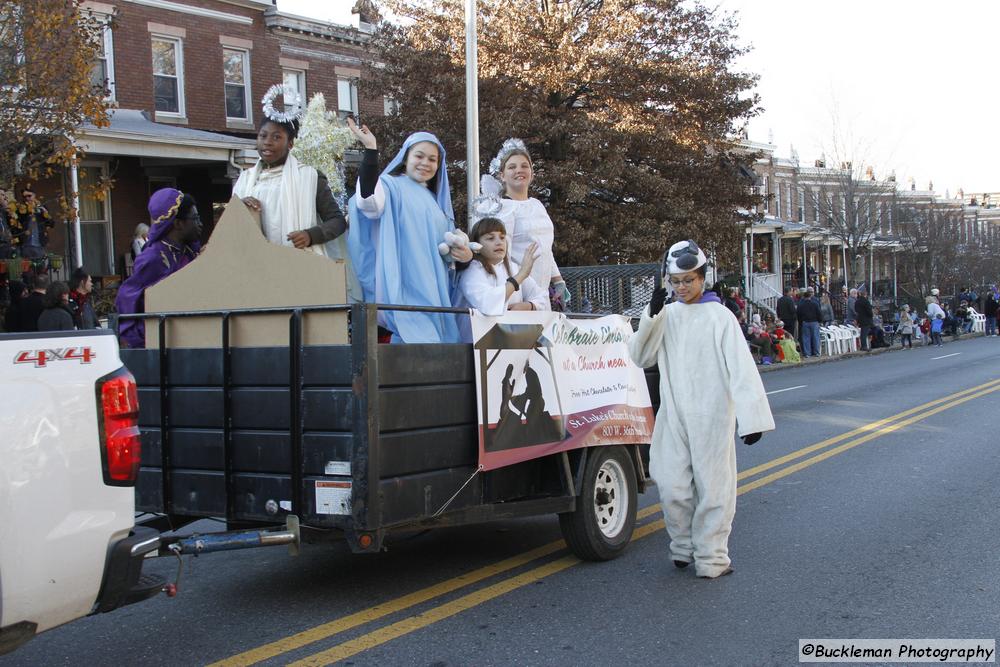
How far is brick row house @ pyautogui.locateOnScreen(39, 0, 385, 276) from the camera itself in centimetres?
1967

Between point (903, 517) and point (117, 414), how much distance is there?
578cm

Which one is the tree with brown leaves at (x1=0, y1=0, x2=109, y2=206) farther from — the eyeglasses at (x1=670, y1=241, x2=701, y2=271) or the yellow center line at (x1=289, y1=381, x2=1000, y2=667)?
the yellow center line at (x1=289, y1=381, x2=1000, y2=667)

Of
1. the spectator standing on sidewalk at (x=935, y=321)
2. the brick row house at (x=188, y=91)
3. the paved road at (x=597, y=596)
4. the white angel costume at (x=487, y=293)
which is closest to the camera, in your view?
the paved road at (x=597, y=596)

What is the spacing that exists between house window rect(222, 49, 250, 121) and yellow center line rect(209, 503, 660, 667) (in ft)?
63.6

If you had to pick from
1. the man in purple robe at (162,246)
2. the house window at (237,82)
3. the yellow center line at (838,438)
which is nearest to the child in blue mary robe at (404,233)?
the man in purple robe at (162,246)

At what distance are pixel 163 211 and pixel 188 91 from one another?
58.4 ft

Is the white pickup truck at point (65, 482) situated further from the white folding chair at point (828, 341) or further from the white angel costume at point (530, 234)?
the white folding chair at point (828, 341)

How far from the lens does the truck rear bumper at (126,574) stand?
3.63m

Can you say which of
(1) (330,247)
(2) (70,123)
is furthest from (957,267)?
(1) (330,247)

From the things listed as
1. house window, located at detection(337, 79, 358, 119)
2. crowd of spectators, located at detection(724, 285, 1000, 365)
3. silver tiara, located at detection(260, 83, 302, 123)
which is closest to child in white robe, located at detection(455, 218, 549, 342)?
silver tiara, located at detection(260, 83, 302, 123)

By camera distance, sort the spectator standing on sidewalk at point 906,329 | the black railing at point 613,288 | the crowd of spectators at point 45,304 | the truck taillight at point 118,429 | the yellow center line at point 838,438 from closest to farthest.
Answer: the truck taillight at point 118,429 → the black railing at point 613,288 → the yellow center line at point 838,438 → the crowd of spectators at point 45,304 → the spectator standing on sidewalk at point 906,329

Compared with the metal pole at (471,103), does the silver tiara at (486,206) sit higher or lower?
lower

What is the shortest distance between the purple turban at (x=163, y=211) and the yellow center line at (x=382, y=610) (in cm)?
263

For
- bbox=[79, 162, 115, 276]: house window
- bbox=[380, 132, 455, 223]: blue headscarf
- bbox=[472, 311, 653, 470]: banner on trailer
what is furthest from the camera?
bbox=[79, 162, 115, 276]: house window
